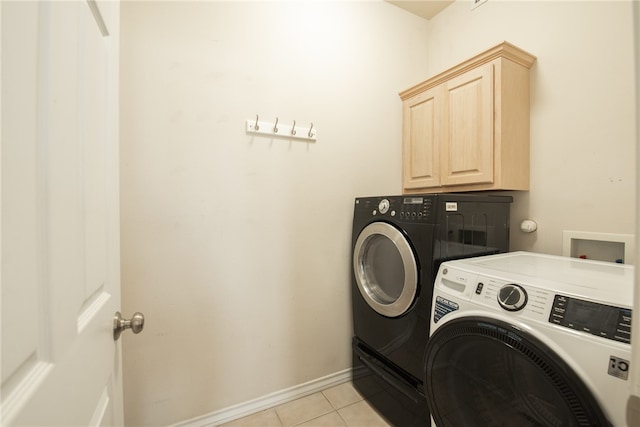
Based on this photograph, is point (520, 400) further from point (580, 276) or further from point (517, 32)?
point (517, 32)

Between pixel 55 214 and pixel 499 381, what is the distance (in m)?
1.15

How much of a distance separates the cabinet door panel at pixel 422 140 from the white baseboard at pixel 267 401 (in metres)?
1.47

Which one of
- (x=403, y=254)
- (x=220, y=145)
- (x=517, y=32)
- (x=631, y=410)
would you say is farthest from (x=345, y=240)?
(x=517, y=32)

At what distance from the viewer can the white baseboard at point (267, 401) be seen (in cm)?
136

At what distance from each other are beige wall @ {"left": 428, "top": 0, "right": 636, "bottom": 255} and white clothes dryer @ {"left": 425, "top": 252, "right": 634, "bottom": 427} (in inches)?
15.9

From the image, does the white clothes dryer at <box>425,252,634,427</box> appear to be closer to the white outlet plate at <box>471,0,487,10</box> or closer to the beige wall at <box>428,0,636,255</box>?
the beige wall at <box>428,0,636,255</box>

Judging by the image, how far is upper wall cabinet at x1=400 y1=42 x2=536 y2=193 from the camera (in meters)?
1.37

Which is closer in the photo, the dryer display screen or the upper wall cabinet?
the dryer display screen

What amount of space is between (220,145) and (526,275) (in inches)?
58.6

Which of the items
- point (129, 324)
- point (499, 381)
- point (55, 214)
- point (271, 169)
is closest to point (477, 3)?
point (271, 169)

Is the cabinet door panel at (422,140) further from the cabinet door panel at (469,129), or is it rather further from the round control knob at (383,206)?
the round control knob at (383,206)

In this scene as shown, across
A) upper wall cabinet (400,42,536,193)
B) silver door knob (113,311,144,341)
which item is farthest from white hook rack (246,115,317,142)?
silver door knob (113,311,144,341)

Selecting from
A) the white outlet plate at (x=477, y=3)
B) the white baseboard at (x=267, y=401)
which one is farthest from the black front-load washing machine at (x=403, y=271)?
the white outlet plate at (x=477, y=3)

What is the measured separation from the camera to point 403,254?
127 centimetres
